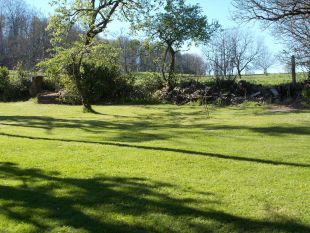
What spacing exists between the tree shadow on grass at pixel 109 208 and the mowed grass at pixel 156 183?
1 centimetres

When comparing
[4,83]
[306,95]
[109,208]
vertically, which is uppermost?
[4,83]

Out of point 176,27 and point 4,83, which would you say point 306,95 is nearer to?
point 176,27

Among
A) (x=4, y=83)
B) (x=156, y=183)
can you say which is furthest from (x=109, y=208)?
(x=4, y=83)

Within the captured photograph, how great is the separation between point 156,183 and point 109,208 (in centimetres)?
123

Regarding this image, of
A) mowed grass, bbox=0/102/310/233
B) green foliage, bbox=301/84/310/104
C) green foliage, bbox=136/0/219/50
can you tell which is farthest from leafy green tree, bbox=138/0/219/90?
mowed grass, bbox=0/102/310/233

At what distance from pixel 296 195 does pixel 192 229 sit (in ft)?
6.04

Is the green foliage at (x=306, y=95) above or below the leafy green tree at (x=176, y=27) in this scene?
below

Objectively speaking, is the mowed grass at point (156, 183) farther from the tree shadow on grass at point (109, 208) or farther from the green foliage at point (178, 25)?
the green foliage at point (178, 25)

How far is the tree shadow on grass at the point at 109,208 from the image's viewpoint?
4703 millimetres

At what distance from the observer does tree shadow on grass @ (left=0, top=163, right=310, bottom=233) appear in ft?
15.4

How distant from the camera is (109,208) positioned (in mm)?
5277

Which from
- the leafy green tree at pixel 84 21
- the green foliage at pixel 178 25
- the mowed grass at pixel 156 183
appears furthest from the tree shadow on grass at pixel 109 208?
the green foliage at pixel 178 25

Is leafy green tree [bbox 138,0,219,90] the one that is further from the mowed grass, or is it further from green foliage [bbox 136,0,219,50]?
the mowed grass

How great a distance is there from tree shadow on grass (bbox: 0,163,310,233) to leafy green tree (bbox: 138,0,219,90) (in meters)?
21.3
